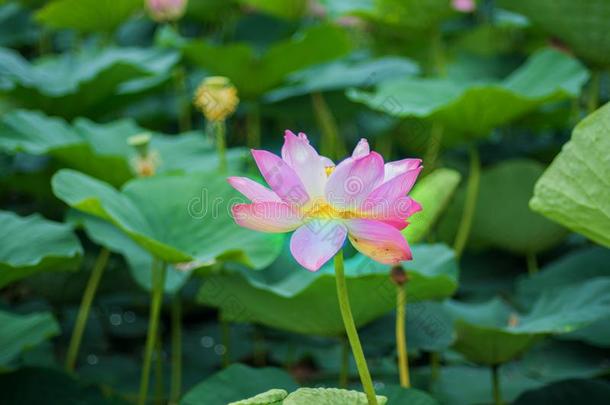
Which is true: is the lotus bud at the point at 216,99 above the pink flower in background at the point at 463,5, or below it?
above

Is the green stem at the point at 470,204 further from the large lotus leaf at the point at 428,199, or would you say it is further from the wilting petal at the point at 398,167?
the wilting petal at the point at 398,167

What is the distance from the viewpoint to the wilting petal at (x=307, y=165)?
0.74m

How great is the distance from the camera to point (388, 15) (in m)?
2.09

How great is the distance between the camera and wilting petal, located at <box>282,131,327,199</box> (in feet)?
2.44

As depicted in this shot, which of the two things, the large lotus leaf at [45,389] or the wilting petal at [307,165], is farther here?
the large lotus leaf at [45,389]

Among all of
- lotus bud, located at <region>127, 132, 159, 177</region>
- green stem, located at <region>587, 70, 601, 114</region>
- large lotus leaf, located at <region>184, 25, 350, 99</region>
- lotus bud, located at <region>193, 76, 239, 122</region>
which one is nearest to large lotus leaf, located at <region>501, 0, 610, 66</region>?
green stem, located at <region>587, 70, 601, 114</region>

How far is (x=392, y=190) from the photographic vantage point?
2.38ft

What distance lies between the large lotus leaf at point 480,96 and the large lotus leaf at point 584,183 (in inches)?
20.4

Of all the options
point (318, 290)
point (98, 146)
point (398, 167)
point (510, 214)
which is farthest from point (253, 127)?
point (398, 167)

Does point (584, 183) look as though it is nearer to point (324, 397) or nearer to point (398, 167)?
point (398, 167)

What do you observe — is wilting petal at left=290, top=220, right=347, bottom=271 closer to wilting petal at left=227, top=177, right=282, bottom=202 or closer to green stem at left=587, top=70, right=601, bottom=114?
wilting petal at left=227, top=177, right=282, bottom=202

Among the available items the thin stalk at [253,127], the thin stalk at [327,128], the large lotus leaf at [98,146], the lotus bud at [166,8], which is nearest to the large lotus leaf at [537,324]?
the large lotus leaf at [98,146]

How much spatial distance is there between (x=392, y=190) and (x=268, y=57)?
4.04 feet

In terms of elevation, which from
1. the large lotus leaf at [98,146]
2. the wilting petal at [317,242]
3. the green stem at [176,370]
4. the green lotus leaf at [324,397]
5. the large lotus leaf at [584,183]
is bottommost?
the green stem at [176,370]
